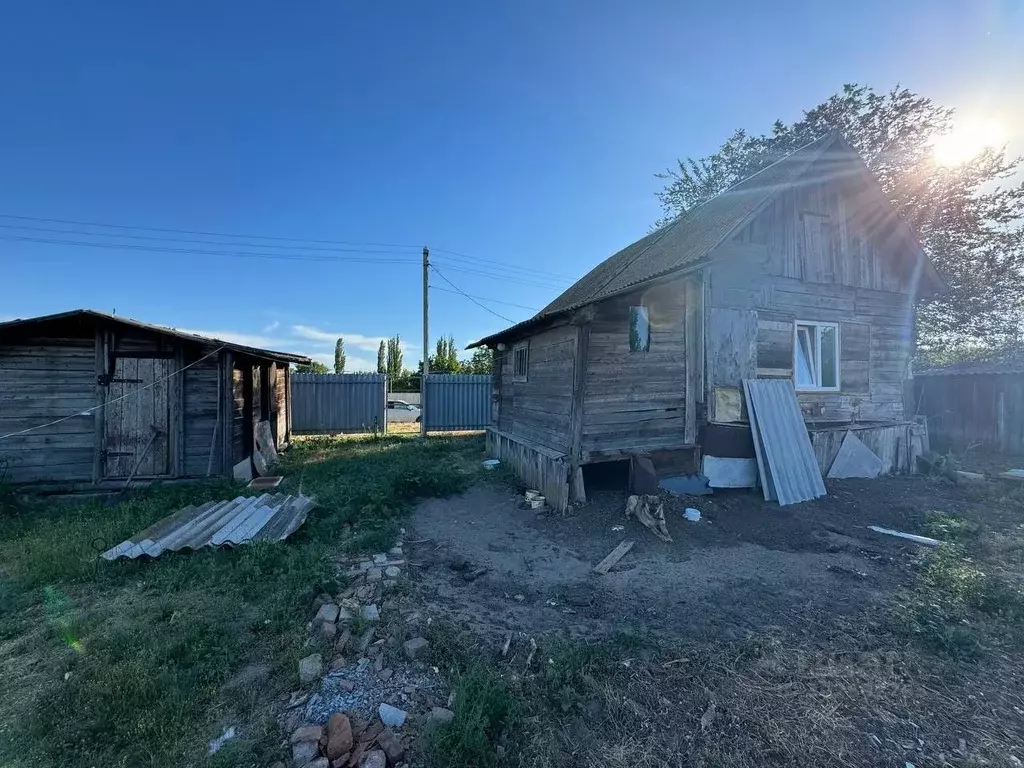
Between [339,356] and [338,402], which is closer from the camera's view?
[338,402]

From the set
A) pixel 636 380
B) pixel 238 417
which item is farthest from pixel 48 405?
pixel 636 380

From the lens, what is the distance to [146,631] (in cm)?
357

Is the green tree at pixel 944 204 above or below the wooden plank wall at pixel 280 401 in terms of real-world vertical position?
above

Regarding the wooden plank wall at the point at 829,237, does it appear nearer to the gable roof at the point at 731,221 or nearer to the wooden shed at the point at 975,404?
the gable roof at the point at 731,221

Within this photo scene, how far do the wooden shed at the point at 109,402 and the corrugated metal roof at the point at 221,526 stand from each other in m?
2.21

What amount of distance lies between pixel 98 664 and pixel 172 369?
21.6ft

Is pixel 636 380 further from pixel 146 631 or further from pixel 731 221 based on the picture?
pixel 146 631

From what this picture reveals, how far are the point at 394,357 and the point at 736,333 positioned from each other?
33126 mm

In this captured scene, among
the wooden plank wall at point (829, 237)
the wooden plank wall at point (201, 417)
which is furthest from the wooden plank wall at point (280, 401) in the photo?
the wooden plank wall at point (829, 237)

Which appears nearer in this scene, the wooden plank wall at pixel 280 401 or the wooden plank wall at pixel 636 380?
the wooden plank wall at pixel 636 380

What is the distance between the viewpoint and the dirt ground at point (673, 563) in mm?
3988

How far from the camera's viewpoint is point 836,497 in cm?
749

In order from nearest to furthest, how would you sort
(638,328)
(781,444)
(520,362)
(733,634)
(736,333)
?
1. (733,634)
2. (638,328)
3. (781,444)
4. (736,333)
5. (520,362)

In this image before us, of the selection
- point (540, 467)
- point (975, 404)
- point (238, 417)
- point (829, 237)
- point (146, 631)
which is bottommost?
point (146, 631)
